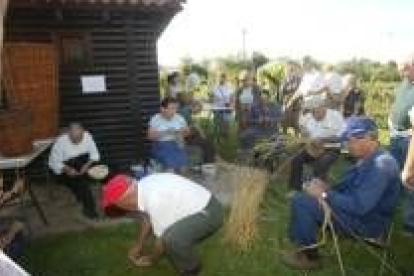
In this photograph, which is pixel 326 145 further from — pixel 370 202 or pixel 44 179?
pixel 44 179

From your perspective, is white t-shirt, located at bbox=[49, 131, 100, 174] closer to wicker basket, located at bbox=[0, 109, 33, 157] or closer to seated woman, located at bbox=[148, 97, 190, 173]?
wicker basket, located at bbox=[0, 109, 33, 157]

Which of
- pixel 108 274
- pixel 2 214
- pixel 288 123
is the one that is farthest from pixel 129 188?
pixel 288 123

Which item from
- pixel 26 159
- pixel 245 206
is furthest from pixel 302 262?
pixel 26 159

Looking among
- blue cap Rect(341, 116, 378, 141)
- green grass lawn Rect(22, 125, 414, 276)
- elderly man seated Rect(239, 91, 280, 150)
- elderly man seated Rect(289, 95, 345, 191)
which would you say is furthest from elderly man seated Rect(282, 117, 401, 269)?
elderly man seated Rect(239, 91, 280, 150)

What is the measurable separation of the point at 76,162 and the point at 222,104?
8.09 meters

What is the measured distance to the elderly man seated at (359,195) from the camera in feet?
18.7

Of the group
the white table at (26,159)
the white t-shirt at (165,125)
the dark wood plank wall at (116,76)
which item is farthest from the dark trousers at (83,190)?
the dark wood plank wall at (116,76)

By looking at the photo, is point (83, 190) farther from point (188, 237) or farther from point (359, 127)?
point (359, 127)

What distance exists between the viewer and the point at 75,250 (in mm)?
7449

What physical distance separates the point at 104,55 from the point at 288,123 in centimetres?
307

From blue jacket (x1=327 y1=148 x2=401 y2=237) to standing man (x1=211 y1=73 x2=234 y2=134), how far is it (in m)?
9.37

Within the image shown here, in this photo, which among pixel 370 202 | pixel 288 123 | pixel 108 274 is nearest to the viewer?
pixel 370 202

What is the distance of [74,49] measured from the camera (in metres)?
11.1

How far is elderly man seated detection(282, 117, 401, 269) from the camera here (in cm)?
570
